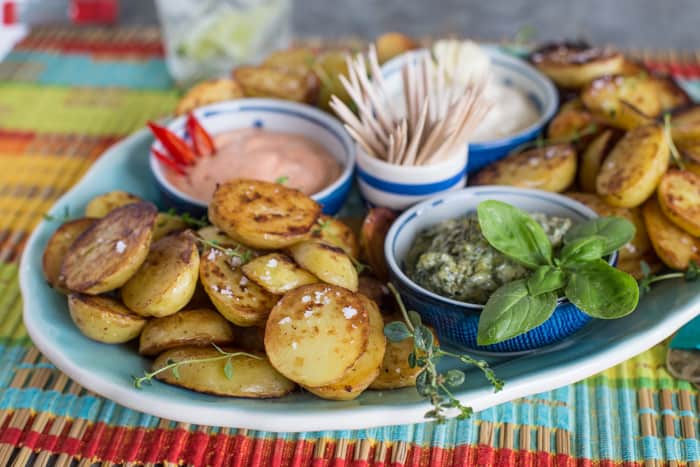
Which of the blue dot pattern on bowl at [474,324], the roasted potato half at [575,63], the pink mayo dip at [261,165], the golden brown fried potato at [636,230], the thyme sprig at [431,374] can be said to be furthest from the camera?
the roasted potato half at [575,63]

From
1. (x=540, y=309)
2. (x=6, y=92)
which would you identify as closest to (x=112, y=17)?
(x=6, y=92)

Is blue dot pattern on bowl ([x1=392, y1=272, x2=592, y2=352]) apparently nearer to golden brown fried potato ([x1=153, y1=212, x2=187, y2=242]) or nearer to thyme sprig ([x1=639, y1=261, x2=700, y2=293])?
thyme sprig ([x1=639, y1=261, x2=700, y2=293])

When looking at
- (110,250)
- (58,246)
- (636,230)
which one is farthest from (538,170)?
(58,246)

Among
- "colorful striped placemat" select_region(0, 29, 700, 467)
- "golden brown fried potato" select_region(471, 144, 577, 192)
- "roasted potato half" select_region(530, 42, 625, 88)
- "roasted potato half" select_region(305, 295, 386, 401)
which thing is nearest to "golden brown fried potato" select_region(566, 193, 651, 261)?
"golden brown fried potato" select_region(471, 144, 577, 192)

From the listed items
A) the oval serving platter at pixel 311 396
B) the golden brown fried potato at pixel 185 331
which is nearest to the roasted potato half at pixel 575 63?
the oval serving platter at pixel 311 396

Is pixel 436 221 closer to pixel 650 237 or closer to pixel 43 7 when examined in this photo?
pixel 650 237

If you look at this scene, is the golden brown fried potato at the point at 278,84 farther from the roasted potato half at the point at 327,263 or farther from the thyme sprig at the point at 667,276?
the thyme sprig at the point at 667,276
